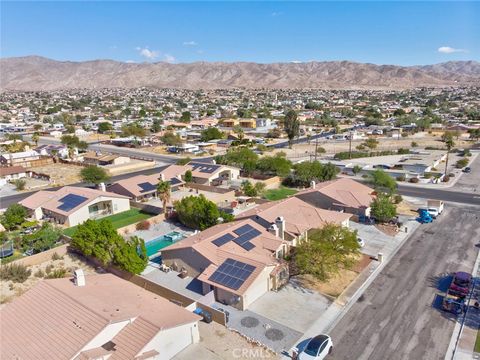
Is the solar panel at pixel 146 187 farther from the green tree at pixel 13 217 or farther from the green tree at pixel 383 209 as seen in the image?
the green tree at pixel 383 209

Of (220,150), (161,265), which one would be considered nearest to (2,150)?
(220,150)

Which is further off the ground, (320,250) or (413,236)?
(320,250)

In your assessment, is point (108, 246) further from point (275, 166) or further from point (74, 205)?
point (275, 166)

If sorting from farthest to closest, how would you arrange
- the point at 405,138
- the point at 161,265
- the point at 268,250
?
the point at 405,138 → the point at 161,265 → the point at 268,250

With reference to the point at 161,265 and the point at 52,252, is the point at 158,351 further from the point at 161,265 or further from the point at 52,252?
the point at 52,252

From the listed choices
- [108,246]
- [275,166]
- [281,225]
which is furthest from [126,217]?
[275,166]

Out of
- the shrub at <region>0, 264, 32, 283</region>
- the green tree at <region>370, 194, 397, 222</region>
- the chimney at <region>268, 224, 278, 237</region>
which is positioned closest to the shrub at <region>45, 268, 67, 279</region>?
the shrub at <region>0, 264, 32, 283</region>
